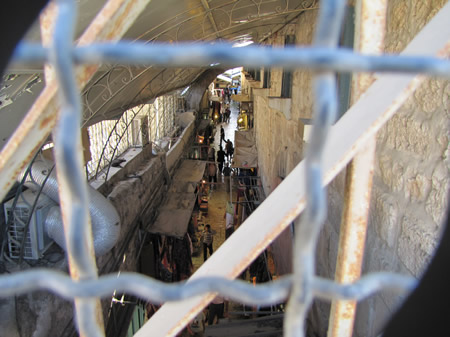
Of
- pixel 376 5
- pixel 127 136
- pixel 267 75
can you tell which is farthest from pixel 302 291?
pixel 127 136

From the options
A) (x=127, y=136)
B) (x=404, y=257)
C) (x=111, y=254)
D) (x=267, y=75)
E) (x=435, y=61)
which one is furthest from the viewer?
(x=127, y=136)

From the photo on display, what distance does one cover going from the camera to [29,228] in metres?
3.76

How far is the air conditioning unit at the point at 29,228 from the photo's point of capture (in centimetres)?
371

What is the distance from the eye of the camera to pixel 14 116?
3.54 m

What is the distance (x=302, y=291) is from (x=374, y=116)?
57cm

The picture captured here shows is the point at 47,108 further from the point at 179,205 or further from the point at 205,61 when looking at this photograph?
the point at 179,205

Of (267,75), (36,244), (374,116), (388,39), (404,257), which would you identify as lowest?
(36,244)

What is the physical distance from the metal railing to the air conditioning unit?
363 cm

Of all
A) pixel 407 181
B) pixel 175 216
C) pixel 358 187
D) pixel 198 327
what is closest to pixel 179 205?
pixel 175 216

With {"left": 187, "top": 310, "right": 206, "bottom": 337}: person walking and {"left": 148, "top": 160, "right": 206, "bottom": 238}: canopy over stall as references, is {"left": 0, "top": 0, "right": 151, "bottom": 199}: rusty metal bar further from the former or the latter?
{"left": 187, "top": 310, "right": 206, "bottom": 337}: person walking

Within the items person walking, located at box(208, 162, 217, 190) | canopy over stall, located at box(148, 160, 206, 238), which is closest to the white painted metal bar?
canopy over stall, located at box(148, 160, 206, 238)

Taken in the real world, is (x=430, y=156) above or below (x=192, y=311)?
above

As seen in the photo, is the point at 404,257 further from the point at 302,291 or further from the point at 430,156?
the point at 302,291

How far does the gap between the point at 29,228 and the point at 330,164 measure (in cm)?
386
